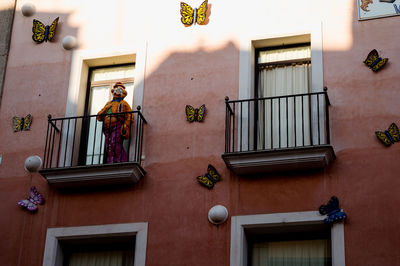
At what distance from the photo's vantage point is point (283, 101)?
1532cm

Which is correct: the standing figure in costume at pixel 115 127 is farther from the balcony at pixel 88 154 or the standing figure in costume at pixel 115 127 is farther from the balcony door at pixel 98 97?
the balcony door at pixel 98 97

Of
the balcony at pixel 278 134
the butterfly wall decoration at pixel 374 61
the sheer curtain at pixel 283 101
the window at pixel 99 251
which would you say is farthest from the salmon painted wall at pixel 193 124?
the sheer curtain at pixel 283 101

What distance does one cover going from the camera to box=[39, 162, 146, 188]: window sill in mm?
14613

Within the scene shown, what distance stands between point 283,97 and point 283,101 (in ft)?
1.94

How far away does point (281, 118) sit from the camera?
15172 millimetres

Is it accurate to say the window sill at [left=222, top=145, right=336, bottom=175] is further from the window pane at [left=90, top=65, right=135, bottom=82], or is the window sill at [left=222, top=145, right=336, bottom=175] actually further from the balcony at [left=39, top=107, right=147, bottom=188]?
the window pane at [left=90, top=65, right=135, bottom=82]

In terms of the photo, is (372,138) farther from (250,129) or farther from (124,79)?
(124,79)

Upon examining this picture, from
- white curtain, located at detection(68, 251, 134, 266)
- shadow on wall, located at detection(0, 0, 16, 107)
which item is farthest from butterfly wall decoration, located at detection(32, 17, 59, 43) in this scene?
white curtain, located at detection(68, 251, 134, 266)

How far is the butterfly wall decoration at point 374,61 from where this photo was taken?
1458cm

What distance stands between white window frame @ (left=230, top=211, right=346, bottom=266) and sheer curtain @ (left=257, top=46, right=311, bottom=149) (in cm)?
138

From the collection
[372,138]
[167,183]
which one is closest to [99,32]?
[167,183]

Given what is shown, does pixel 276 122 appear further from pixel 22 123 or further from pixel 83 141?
pixel 22 123

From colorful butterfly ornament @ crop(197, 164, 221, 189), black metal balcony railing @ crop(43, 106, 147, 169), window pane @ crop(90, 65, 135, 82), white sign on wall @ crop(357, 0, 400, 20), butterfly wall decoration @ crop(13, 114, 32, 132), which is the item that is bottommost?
colorful butterfly ornament @ crop(197, 164, 221, 189)

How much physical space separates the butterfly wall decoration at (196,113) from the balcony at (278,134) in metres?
0.48
